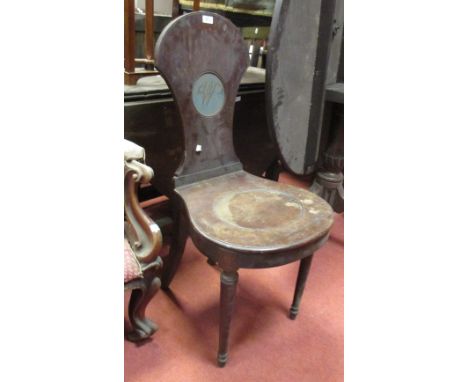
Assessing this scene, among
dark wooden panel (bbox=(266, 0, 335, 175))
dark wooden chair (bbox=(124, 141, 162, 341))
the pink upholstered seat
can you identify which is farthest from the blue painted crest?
the pink upholstered seat

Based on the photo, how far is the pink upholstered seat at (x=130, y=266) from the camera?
1190 mm

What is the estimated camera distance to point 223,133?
1568 millimetres

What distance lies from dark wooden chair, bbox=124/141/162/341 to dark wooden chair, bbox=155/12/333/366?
5.7 inches

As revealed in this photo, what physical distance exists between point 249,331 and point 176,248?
0.45 m

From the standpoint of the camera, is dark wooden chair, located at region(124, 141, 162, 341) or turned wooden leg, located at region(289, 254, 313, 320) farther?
A: turned wooden leg, located at region(289, 254, 313, 320)

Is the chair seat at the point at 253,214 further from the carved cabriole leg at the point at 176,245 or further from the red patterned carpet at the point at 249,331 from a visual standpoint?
the red patterned carpet at the point at 249,331

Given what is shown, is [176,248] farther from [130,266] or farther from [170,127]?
[170,127]

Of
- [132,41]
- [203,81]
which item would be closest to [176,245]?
[203,81]

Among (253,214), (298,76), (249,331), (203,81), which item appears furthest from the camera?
(298,76)

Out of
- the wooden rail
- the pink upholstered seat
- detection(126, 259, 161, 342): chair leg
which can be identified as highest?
the wooden rail

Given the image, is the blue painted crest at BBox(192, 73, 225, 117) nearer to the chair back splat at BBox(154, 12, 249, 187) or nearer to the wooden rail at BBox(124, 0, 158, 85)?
the chair back splat at BBox(154, 12, 249, 187)

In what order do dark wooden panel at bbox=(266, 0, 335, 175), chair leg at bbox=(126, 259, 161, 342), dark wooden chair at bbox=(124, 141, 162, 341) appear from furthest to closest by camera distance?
dark wooden panel at bbox=(266, 0, 335, 175)
chair leg at bbox=(126, 259, 161, 342)
dark wooden chair at bbox=(124, 141, 162, 341)

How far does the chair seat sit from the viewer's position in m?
1.17

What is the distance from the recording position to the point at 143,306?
4.50 feet
